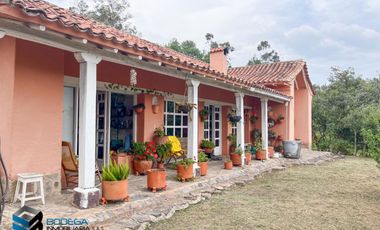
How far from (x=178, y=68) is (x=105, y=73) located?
1.67 metres

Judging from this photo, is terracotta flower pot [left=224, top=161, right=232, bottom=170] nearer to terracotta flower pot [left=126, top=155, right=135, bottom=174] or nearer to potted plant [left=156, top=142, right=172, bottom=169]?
potted plant [left=156, top=142, right=172, bottom=169]

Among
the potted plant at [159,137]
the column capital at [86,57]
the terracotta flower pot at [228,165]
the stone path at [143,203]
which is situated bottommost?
the stone path at [143,203]

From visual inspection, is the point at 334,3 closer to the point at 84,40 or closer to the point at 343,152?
the point at 343,152

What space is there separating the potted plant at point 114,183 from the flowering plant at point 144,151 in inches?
99.4

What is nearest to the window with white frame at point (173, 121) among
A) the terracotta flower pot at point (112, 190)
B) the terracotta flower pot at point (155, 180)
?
the terracotta flower pot at point (155, 180)

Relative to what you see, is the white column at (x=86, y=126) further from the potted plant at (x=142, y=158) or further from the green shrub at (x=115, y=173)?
the potted plant at (x=142, y=158)

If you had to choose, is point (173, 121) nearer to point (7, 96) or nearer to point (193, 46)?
point (7, 96)

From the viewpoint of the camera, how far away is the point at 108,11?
30609 millimetres

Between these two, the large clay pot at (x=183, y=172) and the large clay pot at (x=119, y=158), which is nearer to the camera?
the large clay pot at (x=183, y=172)

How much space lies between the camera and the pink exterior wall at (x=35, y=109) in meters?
4.73

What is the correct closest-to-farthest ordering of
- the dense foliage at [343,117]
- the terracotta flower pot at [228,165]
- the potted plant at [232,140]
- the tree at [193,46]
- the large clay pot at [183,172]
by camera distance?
1. the large clay pot at [183,172]
2. the terracotta flower pot at [228,165]
3. the potted plant at [232,140]
4. the dense foliage at [343,117]
5. the tree at [193,46]

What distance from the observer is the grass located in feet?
15.3

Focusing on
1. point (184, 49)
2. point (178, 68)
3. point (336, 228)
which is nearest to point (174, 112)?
point (178, 68)

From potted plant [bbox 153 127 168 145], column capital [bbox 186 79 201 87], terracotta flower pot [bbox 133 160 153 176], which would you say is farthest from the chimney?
terracotta flower pot [bbox 133 160 153 176]
